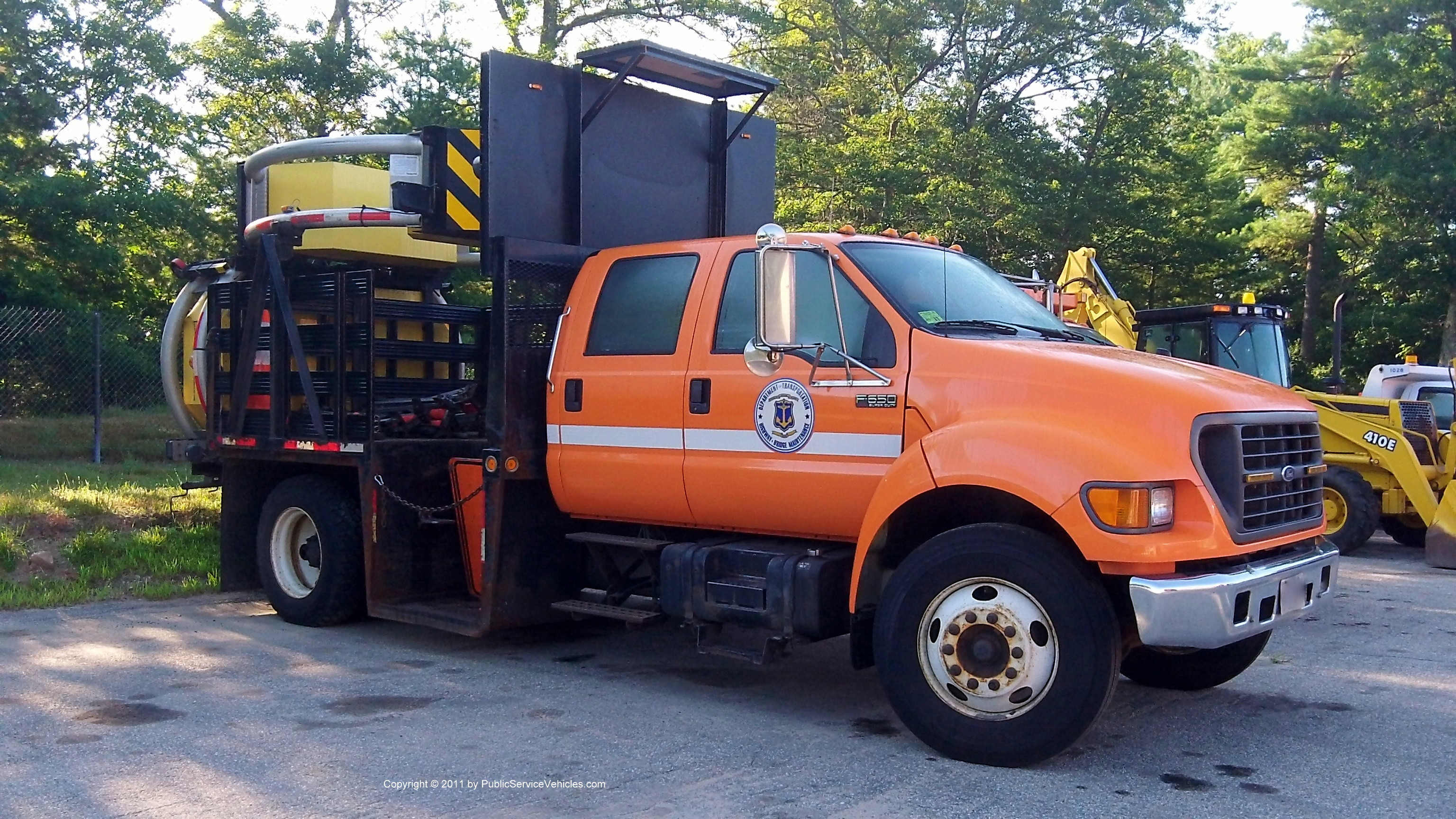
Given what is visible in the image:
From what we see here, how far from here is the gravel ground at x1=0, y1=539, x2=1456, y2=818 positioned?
→ 4.61 m

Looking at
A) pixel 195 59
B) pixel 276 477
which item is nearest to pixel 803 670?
pixel 276 477

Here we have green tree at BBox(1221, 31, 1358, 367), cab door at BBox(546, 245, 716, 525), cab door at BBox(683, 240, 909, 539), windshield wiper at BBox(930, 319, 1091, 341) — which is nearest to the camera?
cab door at BBox(683, 240, 909, 539)

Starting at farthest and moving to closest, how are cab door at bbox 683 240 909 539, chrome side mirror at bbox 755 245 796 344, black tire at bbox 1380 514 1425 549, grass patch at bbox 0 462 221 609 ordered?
1. black tire at bbox 1380 514 1425 549
2. grass patch at bbox 0 462 221 609
3. cab door at bbox 683 240 909 539
4. chrome side mirror at bbox 755 245 796 344

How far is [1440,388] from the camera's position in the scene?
46.7ft

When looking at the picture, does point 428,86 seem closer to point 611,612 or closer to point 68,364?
point 68,364

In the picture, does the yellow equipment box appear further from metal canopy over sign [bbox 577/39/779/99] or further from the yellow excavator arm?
the yellow excavator arm

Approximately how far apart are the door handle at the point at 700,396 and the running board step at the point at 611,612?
1110mm

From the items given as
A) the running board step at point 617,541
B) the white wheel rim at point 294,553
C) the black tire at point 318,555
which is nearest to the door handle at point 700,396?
the running board step at point 617,541

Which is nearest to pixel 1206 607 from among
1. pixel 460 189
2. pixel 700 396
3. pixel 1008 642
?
pixel 1008 642

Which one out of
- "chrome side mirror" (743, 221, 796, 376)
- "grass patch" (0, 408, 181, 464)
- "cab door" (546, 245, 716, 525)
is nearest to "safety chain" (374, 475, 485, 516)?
"cab door" (546, 245, 716, 525)

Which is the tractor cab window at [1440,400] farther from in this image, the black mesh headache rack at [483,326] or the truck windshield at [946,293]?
the truck windshield at [946,293]

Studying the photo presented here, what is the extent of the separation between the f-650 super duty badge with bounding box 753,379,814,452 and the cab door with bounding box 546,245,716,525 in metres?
0.48

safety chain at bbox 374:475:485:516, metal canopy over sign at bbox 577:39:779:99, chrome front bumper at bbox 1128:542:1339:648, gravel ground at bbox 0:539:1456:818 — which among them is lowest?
gravel ground at bbox 0:539:1456:818

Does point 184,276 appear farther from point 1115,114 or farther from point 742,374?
point 1115,114
